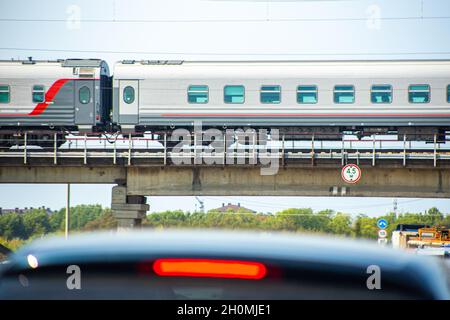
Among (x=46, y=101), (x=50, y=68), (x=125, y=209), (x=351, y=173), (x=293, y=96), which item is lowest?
(x=125, y=209)

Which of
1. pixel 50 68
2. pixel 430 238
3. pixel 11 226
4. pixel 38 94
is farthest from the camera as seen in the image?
pixel 11 226

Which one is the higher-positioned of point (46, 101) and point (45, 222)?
point (46, 101)

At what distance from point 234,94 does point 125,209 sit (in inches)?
237

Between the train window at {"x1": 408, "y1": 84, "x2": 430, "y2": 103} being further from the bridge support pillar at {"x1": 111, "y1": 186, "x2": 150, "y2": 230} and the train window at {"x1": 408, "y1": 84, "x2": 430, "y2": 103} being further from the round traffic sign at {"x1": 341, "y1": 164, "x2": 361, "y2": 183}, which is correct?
the bridge support pillar at {"x1": 111, "y1": 186, "x2": 150, "y2": 230}

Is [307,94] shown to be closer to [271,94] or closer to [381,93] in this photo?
[271,94]

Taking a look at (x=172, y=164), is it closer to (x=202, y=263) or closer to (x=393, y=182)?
(x=393, y=182)

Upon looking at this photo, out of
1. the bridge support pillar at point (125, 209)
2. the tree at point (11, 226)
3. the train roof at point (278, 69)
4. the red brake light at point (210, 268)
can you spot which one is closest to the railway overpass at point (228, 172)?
the bridge support pillar at point (125, 209)

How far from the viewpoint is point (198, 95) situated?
32750 mm

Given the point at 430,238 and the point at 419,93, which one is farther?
the point at 419,93

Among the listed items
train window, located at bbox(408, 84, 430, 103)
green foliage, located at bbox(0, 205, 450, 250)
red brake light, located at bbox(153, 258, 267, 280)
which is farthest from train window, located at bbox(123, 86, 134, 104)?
red brake light, located at bbox(153, 258, 267, 280)

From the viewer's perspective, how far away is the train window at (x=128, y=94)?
3316cm

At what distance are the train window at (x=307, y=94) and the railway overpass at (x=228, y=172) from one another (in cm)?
174

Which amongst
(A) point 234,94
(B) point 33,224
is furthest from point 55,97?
(A) point 234,94
